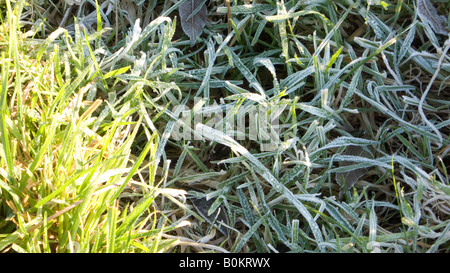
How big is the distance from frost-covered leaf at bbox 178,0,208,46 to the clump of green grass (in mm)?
42

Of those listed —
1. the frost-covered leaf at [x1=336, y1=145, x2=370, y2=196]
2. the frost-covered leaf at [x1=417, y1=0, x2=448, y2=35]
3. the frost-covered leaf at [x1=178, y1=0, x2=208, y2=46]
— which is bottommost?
the frost-covered leaf at [x1=336, y1=145, x2=370, y2=196]

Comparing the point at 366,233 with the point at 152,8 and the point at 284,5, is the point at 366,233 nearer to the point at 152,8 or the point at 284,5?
the point at 284,5

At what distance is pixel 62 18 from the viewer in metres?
1.54

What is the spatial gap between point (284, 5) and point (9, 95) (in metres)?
0.78

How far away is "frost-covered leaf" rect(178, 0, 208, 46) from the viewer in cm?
143

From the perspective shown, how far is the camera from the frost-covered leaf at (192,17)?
1.43 meters

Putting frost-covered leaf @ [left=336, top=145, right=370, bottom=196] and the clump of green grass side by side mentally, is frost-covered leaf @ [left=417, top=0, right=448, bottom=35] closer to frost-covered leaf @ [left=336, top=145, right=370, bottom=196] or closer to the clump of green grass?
the clump of green grass

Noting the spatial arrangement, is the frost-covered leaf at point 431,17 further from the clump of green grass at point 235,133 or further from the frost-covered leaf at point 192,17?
the frost-covered leaf at point 192,17

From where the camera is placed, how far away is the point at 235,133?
4.18 feet

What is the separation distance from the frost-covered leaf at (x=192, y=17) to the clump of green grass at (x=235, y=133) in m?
0.04

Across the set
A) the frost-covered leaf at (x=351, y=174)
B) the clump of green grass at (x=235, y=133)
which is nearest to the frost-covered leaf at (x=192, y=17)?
the clump of green grass at (x=235, y=133)

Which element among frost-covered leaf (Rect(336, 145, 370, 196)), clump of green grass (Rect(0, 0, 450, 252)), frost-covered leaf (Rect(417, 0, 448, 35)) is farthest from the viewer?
frost-covered leaf (Rect(417, 0, 448, 35))

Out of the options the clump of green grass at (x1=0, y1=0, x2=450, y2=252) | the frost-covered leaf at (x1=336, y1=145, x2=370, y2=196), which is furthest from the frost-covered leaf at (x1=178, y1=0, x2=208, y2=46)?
the frost-covered leaf at (x1=336, y1=145, x2=370, y2=196)
